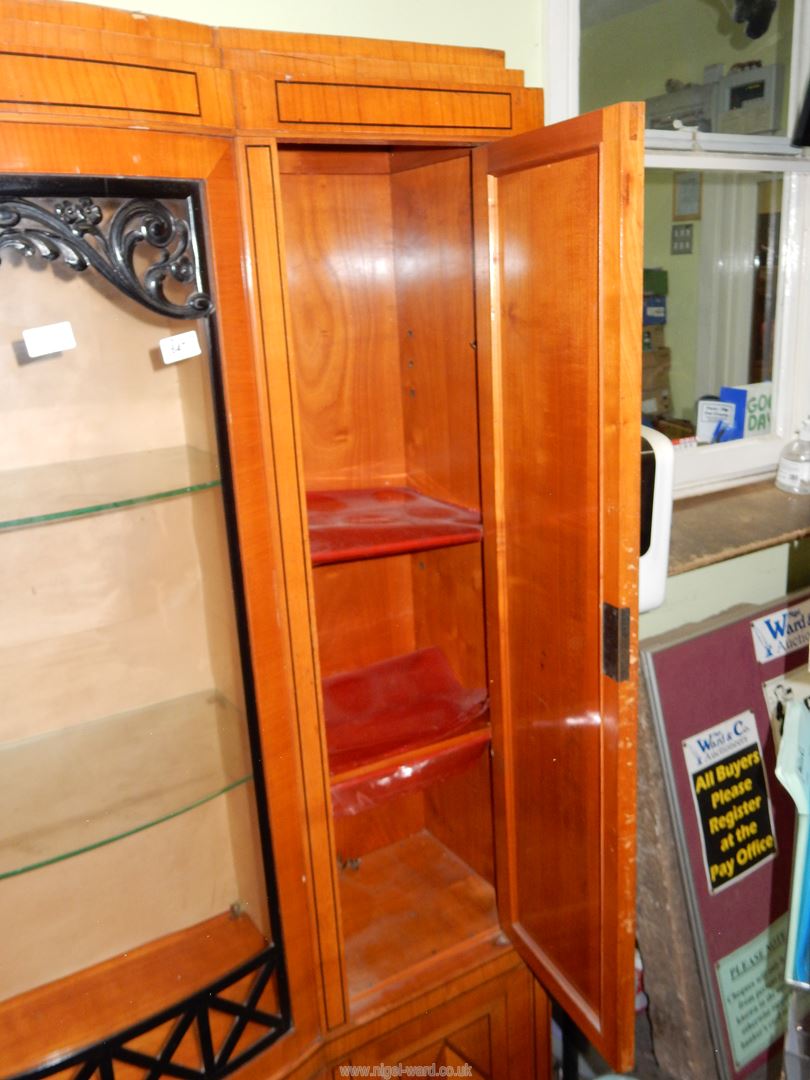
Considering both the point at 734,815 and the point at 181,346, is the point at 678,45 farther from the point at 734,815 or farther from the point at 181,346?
the point at 734,815

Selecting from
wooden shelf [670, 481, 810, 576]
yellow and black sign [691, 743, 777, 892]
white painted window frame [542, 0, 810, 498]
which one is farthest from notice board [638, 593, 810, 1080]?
white painted window frame [542, 0, 810, 498]

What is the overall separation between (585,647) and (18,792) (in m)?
0.83

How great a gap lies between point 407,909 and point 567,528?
2.90ft

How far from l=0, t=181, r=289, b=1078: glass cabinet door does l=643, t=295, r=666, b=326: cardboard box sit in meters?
1.20

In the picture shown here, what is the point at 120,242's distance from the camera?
0.93m

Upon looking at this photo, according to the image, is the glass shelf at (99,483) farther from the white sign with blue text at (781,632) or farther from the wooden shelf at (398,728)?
the white sign with blue text at (781,632)

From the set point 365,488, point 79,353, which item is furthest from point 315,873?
point 79,353

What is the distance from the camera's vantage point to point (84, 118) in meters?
0.87

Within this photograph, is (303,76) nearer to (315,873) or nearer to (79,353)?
(79,353)

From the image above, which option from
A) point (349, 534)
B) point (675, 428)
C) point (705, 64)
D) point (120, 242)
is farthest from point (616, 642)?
point (705, 64)

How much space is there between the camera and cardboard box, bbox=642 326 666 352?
6.33ft

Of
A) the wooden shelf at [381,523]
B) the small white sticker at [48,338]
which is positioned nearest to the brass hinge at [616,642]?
the wooden shelf at [381,523]

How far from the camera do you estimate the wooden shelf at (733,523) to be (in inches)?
61.2

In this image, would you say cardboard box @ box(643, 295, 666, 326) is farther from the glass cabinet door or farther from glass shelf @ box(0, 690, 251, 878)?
glass shelf @ box(0, 690, 251, 878)
